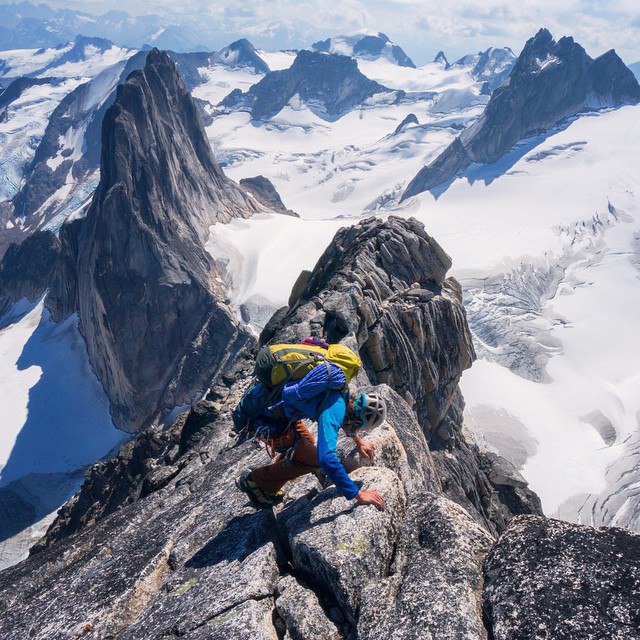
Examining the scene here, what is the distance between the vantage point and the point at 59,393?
91.8m

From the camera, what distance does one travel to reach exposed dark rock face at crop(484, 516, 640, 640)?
271 inches

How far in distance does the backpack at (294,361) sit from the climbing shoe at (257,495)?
2262mm

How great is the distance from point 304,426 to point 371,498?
2018mm

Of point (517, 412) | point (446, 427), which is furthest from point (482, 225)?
point (446, 427)

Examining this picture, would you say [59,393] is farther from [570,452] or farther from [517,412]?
[570,452]

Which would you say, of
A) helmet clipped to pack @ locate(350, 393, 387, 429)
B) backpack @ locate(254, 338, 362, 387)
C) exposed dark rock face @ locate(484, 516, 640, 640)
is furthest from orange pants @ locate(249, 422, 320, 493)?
exposed dark rock face @ locate(484, 516, 640, 640)

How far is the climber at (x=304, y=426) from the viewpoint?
30.5ft

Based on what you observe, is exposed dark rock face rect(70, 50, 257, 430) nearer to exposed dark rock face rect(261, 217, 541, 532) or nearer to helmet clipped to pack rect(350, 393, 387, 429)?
exposed dark rock face rect(261, 217, 541, 532)

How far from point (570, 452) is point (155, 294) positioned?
64.6m

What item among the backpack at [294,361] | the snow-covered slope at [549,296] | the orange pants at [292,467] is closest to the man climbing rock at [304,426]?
the orange pants at [292,467]

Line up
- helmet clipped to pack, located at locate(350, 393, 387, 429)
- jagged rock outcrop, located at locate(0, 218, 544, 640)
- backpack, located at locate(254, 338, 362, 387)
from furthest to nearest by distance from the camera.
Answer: helmet clipped to pack, located at locate(350, 393, 387, 429) → backpack, located at locate(254, 338, 362, 387) → jagged rock outcrop, located at locate(0, 218, 544, 640)

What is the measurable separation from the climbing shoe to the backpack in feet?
7.42

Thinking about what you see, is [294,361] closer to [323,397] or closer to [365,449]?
[323,397]

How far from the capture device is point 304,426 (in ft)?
35.6
